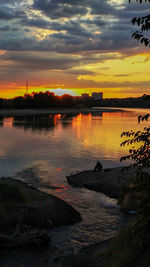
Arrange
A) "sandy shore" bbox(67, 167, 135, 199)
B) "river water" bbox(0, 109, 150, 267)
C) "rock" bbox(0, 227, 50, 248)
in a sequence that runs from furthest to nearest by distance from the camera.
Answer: "sandy shore" bbox(67, 167, 135, 199) → "river water" bbox(0, 109, 150, 267) → "rock" bbox(0, 227, 50, 248)

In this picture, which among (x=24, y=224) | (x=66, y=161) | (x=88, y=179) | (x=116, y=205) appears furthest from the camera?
(x=66, y=161)

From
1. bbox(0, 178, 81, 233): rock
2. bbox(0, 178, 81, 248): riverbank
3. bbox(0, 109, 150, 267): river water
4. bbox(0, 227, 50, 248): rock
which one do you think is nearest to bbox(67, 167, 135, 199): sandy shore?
bbox(0, 109, 150, 267): river water

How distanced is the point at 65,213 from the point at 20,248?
15.1ft

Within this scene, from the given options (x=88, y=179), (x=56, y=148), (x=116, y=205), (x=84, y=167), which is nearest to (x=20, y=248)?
(x=116, y=205)

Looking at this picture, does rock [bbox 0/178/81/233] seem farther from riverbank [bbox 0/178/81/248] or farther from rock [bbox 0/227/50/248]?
rock [bbox 0/227/50/248]

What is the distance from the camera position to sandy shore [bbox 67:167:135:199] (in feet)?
78.7

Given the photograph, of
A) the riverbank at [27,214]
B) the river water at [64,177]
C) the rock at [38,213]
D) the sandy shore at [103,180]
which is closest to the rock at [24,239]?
the riverbank at [27,214]

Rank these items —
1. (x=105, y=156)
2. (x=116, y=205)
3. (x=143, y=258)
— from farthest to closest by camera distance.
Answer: (x=105, y=156)
(x=116, y=205)
(x=143, y=258)

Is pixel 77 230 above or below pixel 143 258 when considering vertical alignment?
below

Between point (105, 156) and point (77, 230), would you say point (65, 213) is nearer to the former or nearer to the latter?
point (77, 230)

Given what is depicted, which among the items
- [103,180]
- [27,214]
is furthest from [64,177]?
[27,214]

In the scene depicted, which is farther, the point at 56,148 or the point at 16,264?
the point at 56,148

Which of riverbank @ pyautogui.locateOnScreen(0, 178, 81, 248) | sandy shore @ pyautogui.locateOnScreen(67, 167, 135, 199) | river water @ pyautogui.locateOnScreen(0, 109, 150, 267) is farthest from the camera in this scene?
sandy shore @ pyautogui.locateOnScreen(67, 167, 135, 199)

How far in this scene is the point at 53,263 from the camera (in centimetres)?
1295
